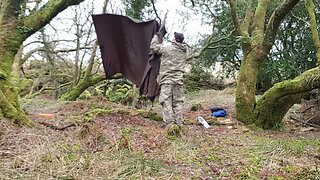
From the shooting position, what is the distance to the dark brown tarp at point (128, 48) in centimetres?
779

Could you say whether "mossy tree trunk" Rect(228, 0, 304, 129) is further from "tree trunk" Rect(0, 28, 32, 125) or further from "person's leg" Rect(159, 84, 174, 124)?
"tree trunk" Rect(0, 28, 32, 125)

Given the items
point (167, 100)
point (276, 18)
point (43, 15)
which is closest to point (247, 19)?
point (276, 18)

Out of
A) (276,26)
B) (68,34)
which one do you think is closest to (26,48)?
(68,34)

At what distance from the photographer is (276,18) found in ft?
25.3

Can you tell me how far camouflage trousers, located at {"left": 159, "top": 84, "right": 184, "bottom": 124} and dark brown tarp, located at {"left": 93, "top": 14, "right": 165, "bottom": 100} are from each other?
633mm

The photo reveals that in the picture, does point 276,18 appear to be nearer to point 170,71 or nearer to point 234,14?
point 234,14

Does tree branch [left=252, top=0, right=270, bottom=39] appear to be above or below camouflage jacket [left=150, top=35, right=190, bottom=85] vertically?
above

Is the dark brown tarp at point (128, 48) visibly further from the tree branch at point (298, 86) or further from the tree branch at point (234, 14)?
the tree branch at point (298, 86)

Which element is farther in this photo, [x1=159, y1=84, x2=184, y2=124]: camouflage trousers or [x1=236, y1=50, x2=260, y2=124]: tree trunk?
[x1=236, y1=50, x2=260, y2=124]: tree trunk

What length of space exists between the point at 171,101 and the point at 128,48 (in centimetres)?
172

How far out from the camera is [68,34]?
41.1 feet

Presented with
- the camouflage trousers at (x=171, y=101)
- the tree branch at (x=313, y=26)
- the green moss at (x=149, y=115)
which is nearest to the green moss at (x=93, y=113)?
the green moss at (x=149, y=115)

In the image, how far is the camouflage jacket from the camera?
7.03 m

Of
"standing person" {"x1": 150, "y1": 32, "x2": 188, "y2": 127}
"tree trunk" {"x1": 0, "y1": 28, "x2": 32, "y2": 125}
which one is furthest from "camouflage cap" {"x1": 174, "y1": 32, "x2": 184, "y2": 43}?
"tree trunk" {"x1": 0, "y1": 28, "x2": 32, "y2": 125}
